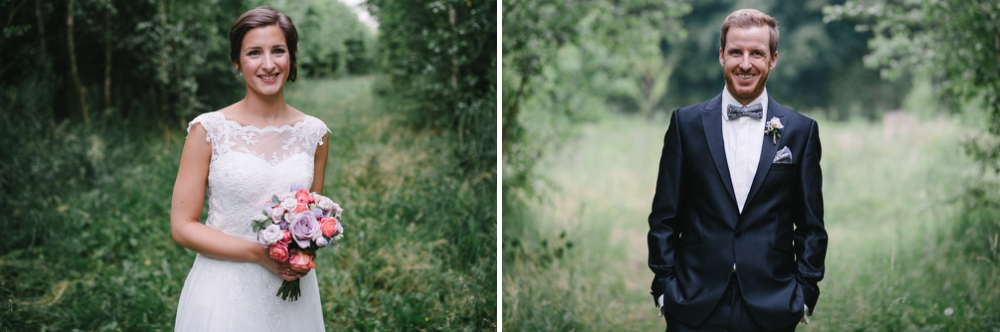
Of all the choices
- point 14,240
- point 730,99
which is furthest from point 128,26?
point 730,99

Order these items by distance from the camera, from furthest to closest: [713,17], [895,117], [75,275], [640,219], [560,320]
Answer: [713,17] < [895,117] < [640,219] < [75,275] < [560,320]

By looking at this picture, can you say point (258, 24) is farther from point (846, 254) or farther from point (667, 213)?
point (846, 254)

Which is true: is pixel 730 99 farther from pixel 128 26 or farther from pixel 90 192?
pixel 128 26

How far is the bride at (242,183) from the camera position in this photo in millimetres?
2309

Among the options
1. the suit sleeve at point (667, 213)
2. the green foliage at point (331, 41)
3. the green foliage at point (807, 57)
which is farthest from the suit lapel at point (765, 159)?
the green foliage at point (807, 57)

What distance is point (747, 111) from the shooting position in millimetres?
2365

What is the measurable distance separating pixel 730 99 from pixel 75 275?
4468 mm

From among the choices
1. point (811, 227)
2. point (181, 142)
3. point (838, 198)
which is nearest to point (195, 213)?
point (811, 227)

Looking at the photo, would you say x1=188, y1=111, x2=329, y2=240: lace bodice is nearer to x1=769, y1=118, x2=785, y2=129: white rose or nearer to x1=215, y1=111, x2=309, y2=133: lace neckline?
x1=215, y1=111, x2=309, y2=133: lace neckline

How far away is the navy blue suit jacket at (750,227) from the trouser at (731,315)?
0.03m

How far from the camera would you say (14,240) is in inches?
193

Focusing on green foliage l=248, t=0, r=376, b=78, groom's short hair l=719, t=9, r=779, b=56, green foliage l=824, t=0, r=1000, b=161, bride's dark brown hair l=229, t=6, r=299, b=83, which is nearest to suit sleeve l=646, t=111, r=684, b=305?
groom's short hair l=719, t=9, r=779, b=56

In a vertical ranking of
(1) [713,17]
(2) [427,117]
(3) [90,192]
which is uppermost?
(1) [713,17]

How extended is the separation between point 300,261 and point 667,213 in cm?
127
